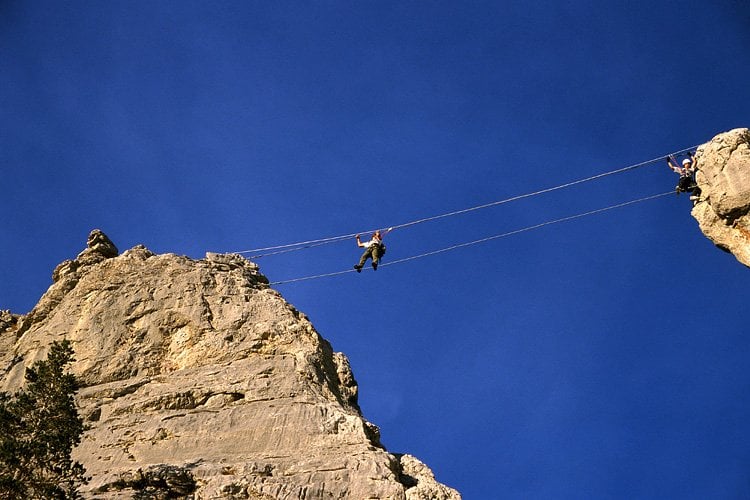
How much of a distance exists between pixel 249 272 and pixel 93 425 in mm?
9454

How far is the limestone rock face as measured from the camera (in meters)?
20.8

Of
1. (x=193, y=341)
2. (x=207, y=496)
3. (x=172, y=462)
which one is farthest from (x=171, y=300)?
(x=207, y=496)

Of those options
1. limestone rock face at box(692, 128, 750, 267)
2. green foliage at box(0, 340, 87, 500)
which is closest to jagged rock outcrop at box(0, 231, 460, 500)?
green foliage at box(0, 340, 87, 500)

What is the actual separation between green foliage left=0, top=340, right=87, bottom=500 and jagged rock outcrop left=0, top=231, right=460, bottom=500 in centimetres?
105

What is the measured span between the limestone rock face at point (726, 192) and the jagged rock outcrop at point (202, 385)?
1040 centimetres

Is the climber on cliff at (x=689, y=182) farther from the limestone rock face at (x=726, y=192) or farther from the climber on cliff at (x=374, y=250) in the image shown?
the climber on cliff at (x=374, y=250)

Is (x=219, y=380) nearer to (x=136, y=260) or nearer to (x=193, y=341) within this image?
(x=193, y=341)

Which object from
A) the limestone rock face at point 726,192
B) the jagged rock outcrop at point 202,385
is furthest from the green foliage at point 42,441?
the limestone rock face at point 726,192

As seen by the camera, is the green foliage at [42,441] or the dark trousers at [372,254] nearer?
the green foliage at [42,441]

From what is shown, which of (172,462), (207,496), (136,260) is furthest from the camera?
(136,260)

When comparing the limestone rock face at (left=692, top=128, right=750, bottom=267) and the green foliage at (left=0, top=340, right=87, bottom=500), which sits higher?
the limestone rock face at (left=692, top=128, right=750, bottom=267)

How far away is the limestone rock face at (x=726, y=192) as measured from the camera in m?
20.8

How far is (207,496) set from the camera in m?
17.8

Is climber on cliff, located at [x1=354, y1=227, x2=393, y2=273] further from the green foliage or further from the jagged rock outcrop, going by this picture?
the green foliage
